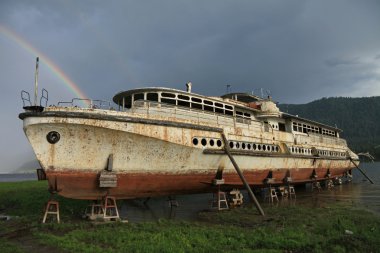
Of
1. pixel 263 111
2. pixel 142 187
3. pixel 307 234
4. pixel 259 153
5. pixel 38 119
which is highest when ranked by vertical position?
pixel 263 111

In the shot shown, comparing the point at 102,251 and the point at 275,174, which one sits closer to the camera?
the point at 102,251

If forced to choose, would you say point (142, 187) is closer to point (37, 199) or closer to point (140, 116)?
point (140, 116)

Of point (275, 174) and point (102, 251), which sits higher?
point (275, 174)

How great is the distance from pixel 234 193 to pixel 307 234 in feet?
29.0

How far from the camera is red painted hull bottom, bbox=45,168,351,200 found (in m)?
14.4

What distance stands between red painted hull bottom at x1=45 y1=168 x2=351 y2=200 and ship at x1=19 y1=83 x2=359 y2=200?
0.04 meters

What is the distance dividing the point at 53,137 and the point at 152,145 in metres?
4.84

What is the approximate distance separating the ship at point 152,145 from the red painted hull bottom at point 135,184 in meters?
0.04

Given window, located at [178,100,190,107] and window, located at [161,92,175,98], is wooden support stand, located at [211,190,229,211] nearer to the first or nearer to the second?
window, located at [178,100,190,107]

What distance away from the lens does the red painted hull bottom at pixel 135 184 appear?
14375 millimetres

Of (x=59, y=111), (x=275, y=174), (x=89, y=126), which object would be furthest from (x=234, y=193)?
(x=59, y=111)

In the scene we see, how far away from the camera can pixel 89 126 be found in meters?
14.5

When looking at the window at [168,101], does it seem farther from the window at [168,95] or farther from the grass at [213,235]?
the grass at [213,235]

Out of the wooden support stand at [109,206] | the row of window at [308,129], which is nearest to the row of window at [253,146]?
the row of window at [308,129]
